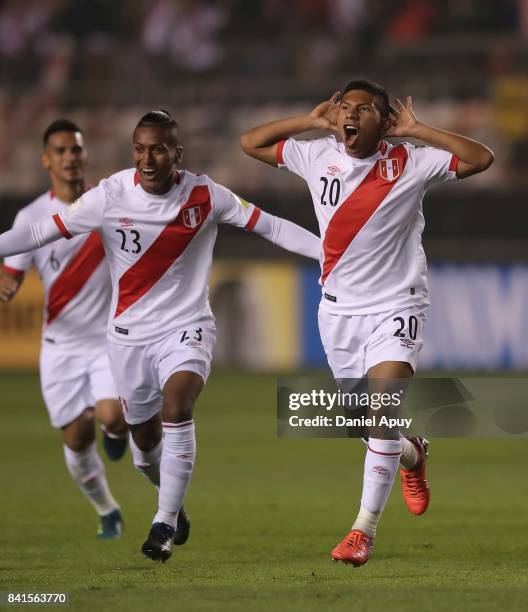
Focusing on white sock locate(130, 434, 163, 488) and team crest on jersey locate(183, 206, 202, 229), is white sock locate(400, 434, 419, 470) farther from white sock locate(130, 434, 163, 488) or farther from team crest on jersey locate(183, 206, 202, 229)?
team crest on jersey locate(183, 206, 202, 229)

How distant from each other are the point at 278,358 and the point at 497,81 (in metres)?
4.85

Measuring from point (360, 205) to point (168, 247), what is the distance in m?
1.06

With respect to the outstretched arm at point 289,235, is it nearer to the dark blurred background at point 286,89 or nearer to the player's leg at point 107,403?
the player's leg at point 107,403

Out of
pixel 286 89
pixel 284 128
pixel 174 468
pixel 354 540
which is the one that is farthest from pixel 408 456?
pixel 286 89

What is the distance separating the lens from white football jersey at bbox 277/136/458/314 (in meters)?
7.03

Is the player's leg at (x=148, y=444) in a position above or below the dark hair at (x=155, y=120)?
below

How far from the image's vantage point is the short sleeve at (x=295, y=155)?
7.30 meters

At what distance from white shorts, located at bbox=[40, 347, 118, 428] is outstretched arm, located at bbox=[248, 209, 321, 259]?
1.71 m

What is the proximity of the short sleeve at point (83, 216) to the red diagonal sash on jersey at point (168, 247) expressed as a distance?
31 centimetres

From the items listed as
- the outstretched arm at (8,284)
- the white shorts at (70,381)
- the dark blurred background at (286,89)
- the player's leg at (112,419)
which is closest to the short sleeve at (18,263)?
the outstretched arm at (8,284)

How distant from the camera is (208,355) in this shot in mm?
7395

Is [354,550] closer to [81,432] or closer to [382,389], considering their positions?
[382,389]

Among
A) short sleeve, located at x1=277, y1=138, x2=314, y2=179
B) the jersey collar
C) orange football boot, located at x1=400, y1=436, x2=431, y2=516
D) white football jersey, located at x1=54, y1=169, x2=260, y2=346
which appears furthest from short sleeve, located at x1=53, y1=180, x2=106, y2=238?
orange football boot, located at x1=400, y1=436, x2=431, y2=516

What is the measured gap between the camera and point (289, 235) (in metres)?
7.52
